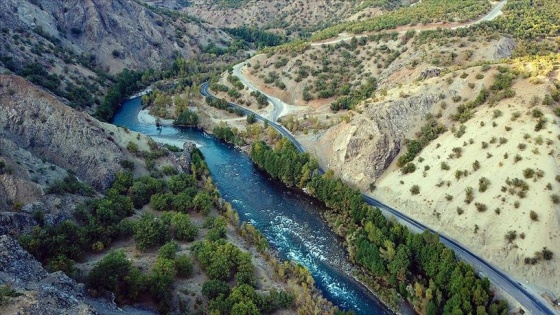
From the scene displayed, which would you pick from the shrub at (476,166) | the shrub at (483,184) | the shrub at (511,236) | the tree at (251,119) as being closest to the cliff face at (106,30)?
the tree at (251,119)

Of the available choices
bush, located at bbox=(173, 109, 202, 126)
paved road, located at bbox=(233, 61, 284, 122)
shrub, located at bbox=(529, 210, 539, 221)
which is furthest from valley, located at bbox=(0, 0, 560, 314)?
shrub, located at bbox=(529, 210, 539, 221)

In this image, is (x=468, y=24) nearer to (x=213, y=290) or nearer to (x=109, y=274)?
(x=213, y=290)

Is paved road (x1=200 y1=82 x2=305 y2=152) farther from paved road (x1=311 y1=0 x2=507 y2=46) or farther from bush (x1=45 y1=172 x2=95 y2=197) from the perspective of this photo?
bush (x1=45 y1=172 x2=95 y2=197)

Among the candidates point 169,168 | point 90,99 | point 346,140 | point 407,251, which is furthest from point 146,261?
point 90,99

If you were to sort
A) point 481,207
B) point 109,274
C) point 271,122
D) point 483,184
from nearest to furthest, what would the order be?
1. point 109,274
2. point 481,207
3. point 483,184
4. point 271,122

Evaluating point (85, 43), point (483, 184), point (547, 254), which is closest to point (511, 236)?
point (547, 254)
